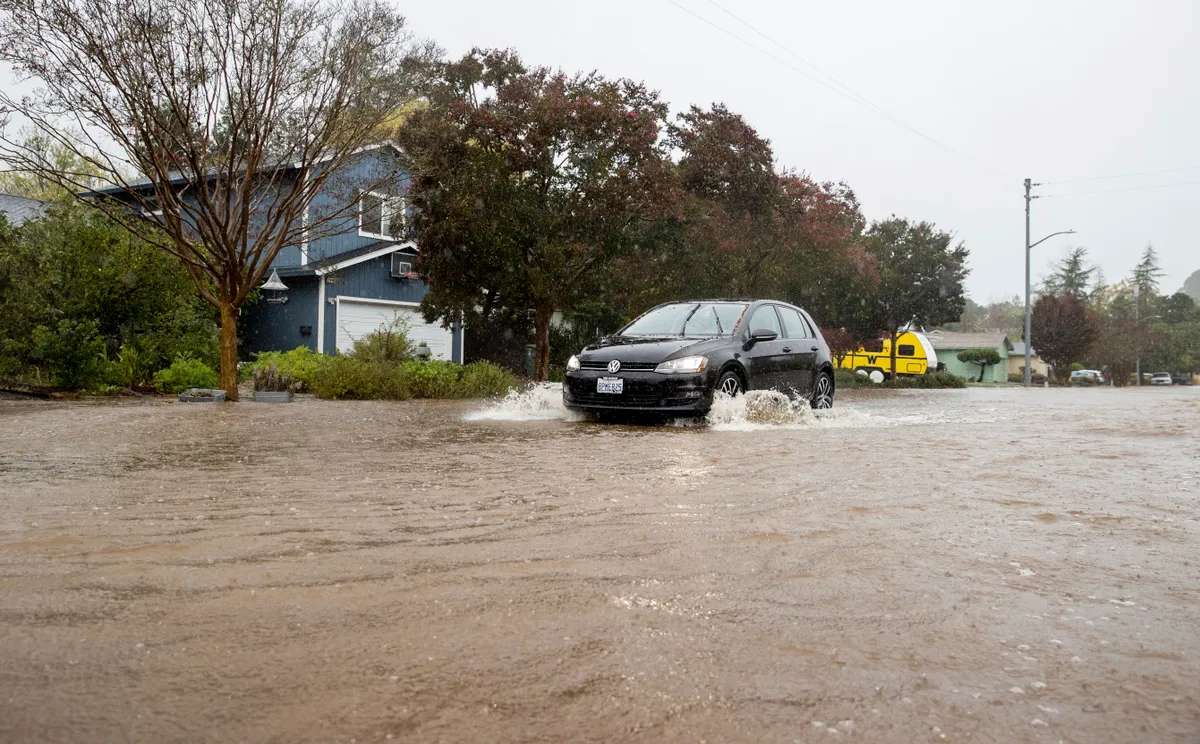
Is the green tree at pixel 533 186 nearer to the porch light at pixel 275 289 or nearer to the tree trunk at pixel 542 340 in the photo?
the tree trunk at pixel 542 340

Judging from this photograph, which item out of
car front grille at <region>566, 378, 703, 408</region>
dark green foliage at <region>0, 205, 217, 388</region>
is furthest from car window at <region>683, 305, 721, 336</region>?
dark green foliage at <region>0, 205, 217, 388</region>

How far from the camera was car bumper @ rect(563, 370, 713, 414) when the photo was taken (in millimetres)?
10070

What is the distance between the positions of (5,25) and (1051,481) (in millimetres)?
13812

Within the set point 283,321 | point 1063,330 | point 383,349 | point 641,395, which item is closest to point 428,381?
point 383,349

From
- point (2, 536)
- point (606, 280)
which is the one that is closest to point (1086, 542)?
point (2, 536)

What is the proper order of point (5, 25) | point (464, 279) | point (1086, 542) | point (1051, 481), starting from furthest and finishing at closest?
1. point (464, 279)
2. point (5, 25)
3. point (1051, 481)
4. point (1086, 542)

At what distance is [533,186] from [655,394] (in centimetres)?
953

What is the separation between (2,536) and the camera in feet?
12.8

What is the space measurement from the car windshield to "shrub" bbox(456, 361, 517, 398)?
6.51 m

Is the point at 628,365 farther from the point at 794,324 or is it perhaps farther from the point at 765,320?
the point at 794,324

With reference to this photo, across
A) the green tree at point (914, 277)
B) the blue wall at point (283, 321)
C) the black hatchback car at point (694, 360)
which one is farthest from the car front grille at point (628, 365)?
the green tree at point (914, 277)

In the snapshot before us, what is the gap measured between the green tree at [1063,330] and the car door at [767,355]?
51.7m

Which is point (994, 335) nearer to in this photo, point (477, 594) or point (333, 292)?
point (333, 292)

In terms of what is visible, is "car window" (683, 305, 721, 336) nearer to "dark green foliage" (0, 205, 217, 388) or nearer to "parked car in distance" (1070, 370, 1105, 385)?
"dark green foliage" (0, 205, 217, 388)
